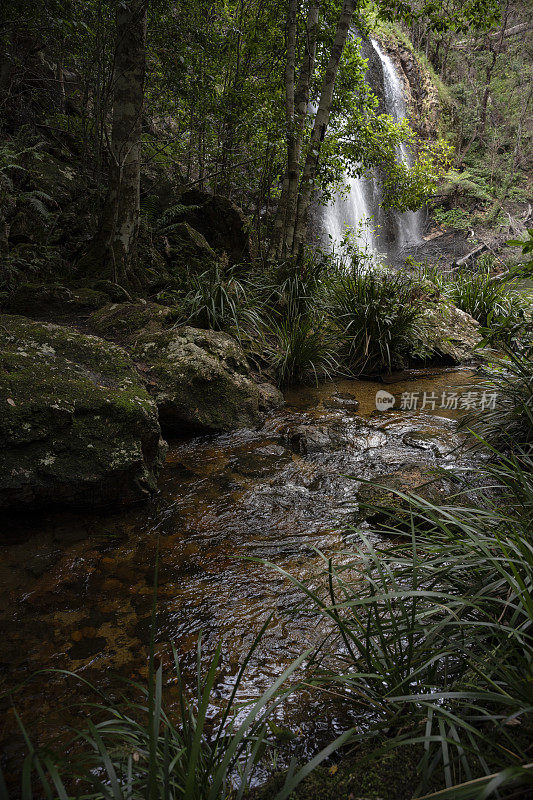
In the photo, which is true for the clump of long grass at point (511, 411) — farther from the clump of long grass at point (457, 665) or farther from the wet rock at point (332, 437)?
the clump of long grass at point (457, 665)

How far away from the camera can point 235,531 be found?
2393 mm

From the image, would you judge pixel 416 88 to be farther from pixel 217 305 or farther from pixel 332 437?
pixel 332 437

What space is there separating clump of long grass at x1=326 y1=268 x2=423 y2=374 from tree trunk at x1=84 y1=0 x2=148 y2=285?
104 inches

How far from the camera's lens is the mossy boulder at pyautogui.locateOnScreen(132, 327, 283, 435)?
141 inches

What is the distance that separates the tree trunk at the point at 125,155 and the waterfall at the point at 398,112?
45.8ft

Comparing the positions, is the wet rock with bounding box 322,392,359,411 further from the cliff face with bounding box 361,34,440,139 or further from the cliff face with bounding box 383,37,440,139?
the cliff face with bounding box 383,37,440,139

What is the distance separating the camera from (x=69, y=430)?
8.22 ft

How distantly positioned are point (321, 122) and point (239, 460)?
15.5ft

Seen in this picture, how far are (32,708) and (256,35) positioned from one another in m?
8.37

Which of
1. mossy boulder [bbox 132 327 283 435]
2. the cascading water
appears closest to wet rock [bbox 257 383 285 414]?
mossy boulder [bbox 132 327 283 435]

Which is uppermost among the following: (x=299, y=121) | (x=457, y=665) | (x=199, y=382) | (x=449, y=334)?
(x=299, y=121)

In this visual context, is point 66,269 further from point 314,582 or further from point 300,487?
point 314,582

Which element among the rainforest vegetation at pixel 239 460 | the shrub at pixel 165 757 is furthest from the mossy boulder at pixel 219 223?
the shrub at pixel 165 757

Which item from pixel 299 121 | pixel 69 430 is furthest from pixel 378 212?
pixel 69 430
